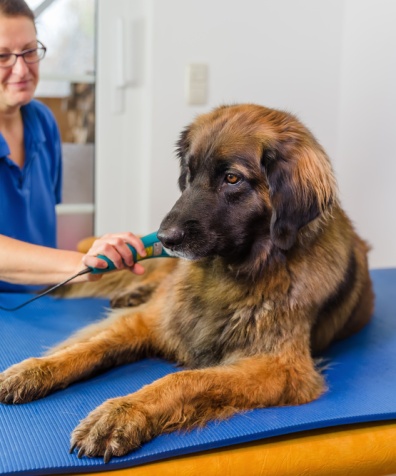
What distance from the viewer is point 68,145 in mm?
3309

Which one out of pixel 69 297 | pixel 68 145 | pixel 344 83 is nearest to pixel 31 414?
pixel 69 297

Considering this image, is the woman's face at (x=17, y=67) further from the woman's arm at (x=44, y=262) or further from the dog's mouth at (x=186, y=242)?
the dog's mouth at (x=186, y=242)

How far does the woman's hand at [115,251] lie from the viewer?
1560 millimetres

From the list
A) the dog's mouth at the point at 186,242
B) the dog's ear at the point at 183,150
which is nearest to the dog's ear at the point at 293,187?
the dog's mouth at the point at 186,242

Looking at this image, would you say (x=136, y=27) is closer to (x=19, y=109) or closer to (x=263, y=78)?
(x=263, y=78)

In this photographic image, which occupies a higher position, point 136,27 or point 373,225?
point 136,27

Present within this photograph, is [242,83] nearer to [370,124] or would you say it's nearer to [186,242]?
[370,124]

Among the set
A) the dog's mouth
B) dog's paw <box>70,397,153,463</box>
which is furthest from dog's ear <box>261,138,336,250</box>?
dog's paw <box>70,397,153,463</box>

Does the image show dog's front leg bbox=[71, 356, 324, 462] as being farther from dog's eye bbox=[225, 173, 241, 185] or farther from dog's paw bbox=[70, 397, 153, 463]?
dog's eye bbox=[225, 173, 241, 185]

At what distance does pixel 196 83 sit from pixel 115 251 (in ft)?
5.54

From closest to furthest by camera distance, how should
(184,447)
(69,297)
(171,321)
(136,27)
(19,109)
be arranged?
(184,447) < (171,321) < (69,297) < (19,109) < (136,27)

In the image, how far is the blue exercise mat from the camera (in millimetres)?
1122

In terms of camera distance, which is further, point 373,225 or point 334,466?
point 373,225

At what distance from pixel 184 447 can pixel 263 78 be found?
2365mm
